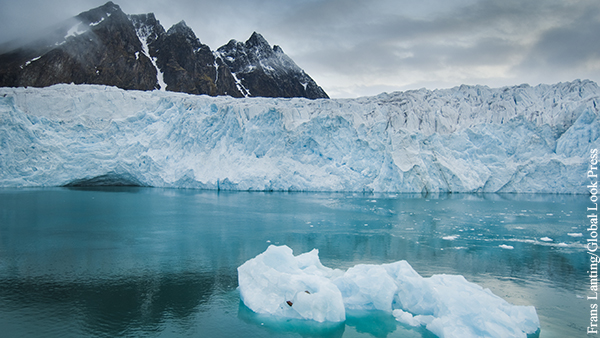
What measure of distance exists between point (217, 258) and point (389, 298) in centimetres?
379

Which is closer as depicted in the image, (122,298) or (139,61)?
(122,298)

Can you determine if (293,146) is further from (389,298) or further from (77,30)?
(77,30)

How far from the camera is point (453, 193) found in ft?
89.1

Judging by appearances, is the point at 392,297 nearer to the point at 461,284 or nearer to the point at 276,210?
the point at 461,284

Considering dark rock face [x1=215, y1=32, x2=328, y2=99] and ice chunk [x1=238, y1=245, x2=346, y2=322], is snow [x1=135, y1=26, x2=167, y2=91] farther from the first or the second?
ice chunk [x1=238, y1=245, x2=346, y2=322]

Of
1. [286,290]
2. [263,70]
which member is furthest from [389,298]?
[263,70]

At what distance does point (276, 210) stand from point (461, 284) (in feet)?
34.2

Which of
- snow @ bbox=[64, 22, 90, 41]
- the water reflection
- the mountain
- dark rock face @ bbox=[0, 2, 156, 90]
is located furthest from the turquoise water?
snow @ bbox=[64, 22, 90, 41]

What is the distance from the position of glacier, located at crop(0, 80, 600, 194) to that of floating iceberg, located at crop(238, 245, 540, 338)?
1810cm

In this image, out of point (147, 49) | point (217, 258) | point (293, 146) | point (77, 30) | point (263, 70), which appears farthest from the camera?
point (263, 70)

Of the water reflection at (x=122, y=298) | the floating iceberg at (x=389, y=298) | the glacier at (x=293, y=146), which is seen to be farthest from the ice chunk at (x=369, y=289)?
the glacier at (x=293, y=146)

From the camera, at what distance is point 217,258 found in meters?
7.77

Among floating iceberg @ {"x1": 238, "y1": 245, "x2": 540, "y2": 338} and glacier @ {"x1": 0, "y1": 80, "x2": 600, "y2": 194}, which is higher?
glacier @ {"x1": 0, "y1": 80, "x2": 600, "y2": 194}

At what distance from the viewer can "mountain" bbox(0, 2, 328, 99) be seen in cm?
3653
